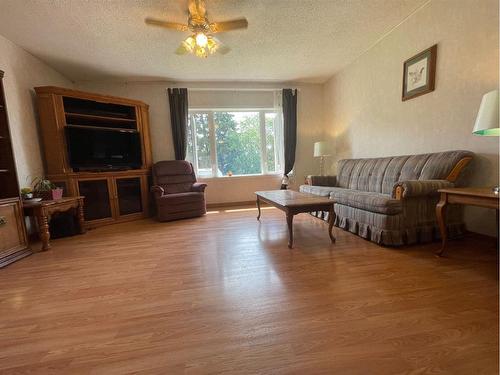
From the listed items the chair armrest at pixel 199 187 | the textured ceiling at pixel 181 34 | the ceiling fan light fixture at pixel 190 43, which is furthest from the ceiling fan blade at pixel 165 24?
the chair armrest at pixel 199 187

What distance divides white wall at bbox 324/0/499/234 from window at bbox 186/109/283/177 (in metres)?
1.81

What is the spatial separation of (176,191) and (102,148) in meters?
1.39

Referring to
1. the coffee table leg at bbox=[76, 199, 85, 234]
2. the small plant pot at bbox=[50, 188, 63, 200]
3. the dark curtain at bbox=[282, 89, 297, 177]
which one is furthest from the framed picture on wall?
the small plant pot at bbox=[50, 188, 63, 200]

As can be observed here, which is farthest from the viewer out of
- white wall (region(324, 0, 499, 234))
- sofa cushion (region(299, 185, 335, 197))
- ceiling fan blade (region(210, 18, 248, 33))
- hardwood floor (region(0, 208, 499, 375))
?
sofa cushion (region(299, 185, 335, 197))

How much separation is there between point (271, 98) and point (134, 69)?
2684mm

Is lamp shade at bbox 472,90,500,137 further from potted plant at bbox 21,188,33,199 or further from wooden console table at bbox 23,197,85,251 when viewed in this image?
potted plant at bbox 21,188,33,199

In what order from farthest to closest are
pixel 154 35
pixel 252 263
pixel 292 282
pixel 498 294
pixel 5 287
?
pixel 154 35 < pixel 252 263 < pixel 5 287 < pixel 292 282 < pixel 498 294

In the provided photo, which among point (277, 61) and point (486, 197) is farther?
point (277, 61)

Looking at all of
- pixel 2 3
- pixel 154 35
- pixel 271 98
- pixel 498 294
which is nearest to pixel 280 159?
pixel 271 98

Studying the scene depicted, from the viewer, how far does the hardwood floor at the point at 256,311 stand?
3.25 feet

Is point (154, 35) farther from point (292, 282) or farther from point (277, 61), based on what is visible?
point (292, 282)

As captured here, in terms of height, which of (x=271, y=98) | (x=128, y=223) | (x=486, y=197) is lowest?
(x=128, y=223)

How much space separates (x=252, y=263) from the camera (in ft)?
6.45

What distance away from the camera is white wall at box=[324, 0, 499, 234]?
2.09 meters
